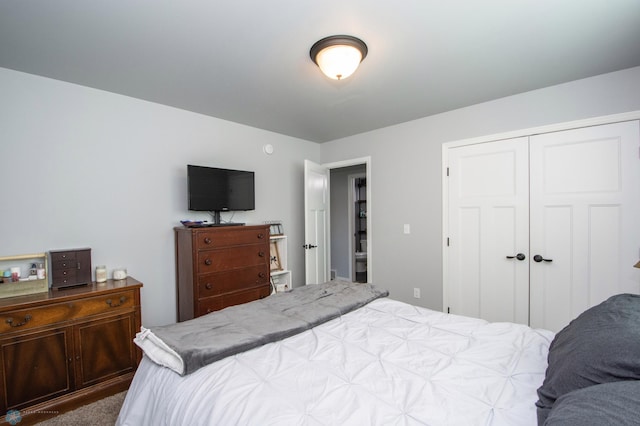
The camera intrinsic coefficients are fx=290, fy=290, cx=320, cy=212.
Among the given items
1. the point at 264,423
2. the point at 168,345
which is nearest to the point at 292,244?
the point at 168,345

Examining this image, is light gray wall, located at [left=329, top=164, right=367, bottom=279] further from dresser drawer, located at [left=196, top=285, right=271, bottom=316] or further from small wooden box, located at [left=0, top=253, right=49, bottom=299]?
small wooden box, located at [left=0, top=253, right=49, bottom=299]

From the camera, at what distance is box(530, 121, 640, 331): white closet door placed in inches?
93.9

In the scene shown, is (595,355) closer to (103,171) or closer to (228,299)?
(228,299)

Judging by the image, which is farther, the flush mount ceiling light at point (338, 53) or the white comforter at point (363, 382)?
the flush mount ceiling light at point (338, 53)

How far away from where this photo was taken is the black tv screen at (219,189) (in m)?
3.00

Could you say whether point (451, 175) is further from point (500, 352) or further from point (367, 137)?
point (500, 352)

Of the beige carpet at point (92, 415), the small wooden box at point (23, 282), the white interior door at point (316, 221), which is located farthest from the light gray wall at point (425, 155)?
the small wooden box at point (23, 282)

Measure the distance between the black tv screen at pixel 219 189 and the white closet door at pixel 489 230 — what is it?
2.36 meters

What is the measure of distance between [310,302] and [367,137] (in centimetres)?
271

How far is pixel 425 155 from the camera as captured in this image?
3475 millimetres

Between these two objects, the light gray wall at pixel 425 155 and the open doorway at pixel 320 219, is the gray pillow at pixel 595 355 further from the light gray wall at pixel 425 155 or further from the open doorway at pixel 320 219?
the open doorway at pixel 320 219

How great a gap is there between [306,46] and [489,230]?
8.31 feet

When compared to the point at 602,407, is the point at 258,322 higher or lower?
lower

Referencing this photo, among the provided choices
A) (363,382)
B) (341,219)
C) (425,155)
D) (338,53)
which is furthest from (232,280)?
(341,219)
